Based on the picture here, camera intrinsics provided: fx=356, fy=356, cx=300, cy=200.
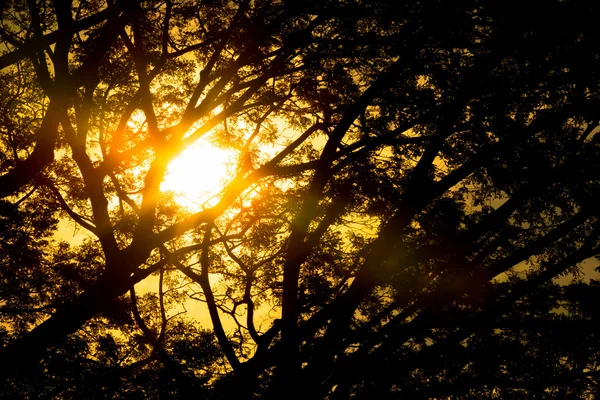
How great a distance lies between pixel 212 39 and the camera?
894 cm

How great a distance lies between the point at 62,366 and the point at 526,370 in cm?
1199

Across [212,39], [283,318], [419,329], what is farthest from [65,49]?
[419,329]

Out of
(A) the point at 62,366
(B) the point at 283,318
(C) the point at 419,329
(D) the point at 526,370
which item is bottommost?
(D) the point at 526,370

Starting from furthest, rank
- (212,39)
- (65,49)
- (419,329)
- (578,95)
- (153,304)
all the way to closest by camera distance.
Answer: (153,304)
(212,39)
(578,95)
(65,49)
(419,329)

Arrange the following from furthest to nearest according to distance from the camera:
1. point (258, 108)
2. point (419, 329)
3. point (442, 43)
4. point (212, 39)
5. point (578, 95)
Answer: point (258, 108) < point (212, 39) < point (442, 43) < point (578, 95) < point (419, 329)

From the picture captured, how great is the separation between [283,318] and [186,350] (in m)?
5.86

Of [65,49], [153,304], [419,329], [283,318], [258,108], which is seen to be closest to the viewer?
[419,329]

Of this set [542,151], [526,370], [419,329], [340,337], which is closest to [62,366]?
[340,337]

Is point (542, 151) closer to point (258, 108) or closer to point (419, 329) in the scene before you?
point (419, 329)

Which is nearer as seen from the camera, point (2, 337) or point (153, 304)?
point (2, 337)

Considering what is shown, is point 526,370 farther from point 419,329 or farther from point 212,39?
point 212,39

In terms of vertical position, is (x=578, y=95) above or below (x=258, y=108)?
below

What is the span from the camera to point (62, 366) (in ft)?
29.5

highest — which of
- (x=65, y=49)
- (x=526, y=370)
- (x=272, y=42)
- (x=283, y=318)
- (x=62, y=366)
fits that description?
(x=272, y=42)
